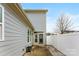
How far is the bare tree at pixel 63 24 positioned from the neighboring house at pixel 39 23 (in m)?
2.09

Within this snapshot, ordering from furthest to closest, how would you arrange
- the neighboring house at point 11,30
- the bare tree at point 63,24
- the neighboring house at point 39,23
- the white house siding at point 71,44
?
the neighboring house at point 39,23, the bare tree at point 63,24, the white house siding at point 71,44, the neighboring house at point 11,30

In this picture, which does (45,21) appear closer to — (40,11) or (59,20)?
(40,11)

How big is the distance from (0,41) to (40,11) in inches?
521

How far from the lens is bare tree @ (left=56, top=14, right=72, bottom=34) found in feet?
45.3

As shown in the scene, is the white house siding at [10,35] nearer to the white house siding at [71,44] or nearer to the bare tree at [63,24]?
the white house siding at [71,44]

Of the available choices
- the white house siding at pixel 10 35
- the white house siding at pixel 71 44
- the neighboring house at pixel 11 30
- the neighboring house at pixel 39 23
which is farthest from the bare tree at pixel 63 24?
the white house siding at pixel 10 35

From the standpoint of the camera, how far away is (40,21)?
16625mm

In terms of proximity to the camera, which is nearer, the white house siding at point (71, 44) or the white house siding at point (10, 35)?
the white house siding at point (10, 35)

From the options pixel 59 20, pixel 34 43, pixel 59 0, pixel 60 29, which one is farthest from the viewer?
pixel 34 43

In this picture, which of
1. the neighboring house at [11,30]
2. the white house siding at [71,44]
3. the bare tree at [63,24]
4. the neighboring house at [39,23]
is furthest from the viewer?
the neighboring house at [39,23]

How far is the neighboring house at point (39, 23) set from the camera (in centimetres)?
1655

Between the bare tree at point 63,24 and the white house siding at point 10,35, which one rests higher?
the bare tree at point 63,24

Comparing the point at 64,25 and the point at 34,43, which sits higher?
the point at 64,25

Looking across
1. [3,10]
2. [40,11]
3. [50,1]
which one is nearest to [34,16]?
[40,11]
